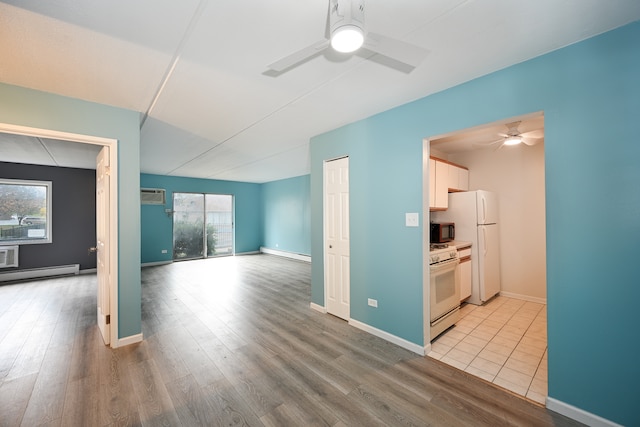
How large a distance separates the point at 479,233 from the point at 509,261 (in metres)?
0.96

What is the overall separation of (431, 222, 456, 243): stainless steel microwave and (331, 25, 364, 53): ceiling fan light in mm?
2915

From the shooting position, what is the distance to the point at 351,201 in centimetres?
320

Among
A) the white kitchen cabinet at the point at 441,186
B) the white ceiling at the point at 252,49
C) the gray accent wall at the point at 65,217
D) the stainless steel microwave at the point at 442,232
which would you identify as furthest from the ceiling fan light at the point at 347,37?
the gray accent wall at the point at 65,217

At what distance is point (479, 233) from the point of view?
12.7 feet

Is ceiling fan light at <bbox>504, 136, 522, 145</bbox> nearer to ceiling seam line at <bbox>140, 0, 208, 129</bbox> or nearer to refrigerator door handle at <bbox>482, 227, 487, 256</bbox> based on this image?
refrigerator door handle at <bbox>482, 227, 487, 256</bbox>

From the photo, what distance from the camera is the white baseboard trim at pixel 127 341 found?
2625 mm

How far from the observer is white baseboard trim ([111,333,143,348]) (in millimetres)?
2625

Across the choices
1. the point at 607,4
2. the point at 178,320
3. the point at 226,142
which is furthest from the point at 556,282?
the point at 226,142

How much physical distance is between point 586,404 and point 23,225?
364 inches

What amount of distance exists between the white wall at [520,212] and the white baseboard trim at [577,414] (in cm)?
271

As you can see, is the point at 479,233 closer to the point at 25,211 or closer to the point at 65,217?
the point at 65,217

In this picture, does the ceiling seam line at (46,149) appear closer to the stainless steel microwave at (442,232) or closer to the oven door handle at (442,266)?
the oven door handle at (442,266)

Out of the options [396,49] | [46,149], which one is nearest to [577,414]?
[396,49]

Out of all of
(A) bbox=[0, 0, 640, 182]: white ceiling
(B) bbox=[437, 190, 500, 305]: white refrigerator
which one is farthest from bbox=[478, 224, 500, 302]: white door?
(A) bbox=[0, 0, 640, 182]: white ceiling
